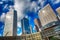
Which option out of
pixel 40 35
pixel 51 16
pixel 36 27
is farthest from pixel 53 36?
pixel 36 27

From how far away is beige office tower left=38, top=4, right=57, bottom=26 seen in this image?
13043cm

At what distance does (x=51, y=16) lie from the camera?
131375 millimetres

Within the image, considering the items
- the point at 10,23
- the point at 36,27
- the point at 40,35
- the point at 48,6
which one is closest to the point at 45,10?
the point at 48,6

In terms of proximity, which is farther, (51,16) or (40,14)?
(40,14)

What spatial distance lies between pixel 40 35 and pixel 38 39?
3985 mm

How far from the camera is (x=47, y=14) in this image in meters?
140

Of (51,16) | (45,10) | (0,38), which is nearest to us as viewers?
(0,38)

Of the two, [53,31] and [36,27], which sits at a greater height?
[36,27]

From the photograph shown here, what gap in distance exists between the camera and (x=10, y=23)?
7667 inches

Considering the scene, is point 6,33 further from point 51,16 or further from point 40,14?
point 51,16

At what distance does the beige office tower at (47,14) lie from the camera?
428ft

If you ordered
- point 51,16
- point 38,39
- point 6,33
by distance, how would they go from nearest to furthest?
point 38,39 < point 51,16 < point 6,33

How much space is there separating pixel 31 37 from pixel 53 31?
20.1 m

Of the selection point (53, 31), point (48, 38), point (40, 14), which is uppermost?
point (40, 14)
